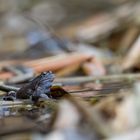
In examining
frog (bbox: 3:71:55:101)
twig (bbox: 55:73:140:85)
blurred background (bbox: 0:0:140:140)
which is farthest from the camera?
twig (bbox: 55:73:140:85)

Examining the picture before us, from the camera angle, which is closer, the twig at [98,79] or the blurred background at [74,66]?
the blurred background at [74,66]

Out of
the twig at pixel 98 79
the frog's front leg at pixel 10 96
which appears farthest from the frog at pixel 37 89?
the twig at pixel 98 79

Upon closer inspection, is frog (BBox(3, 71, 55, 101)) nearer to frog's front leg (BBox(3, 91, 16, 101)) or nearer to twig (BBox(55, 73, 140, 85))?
frog's front leg (BBox(3, 91, 16, 101))

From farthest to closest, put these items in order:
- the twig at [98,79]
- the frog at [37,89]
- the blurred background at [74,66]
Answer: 1. the twig at [98,79]
2. the frog at [37,89]
3. the blurred background at [74,66]

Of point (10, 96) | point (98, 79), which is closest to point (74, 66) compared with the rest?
point (98, 79)

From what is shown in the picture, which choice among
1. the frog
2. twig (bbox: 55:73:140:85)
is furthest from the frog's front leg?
twig (bbox: 55:73:140:85)

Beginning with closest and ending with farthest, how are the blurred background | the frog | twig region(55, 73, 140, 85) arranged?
the blurred background, the frog, twig region(55, 73, 140, 85)

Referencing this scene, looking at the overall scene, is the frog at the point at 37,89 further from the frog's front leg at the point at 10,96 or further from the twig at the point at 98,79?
the twig at the point at 98,79

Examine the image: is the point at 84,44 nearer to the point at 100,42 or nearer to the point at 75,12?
the point at 100,42

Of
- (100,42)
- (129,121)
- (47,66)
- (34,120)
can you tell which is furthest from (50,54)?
(129,121)

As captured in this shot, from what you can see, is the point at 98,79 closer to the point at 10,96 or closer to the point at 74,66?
the point at 74,66

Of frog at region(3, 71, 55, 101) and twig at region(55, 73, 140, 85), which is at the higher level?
twig at region(55, 73, 140, 85)

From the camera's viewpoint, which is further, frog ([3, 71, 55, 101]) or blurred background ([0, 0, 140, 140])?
frog ([3, 71, 55, 101])
